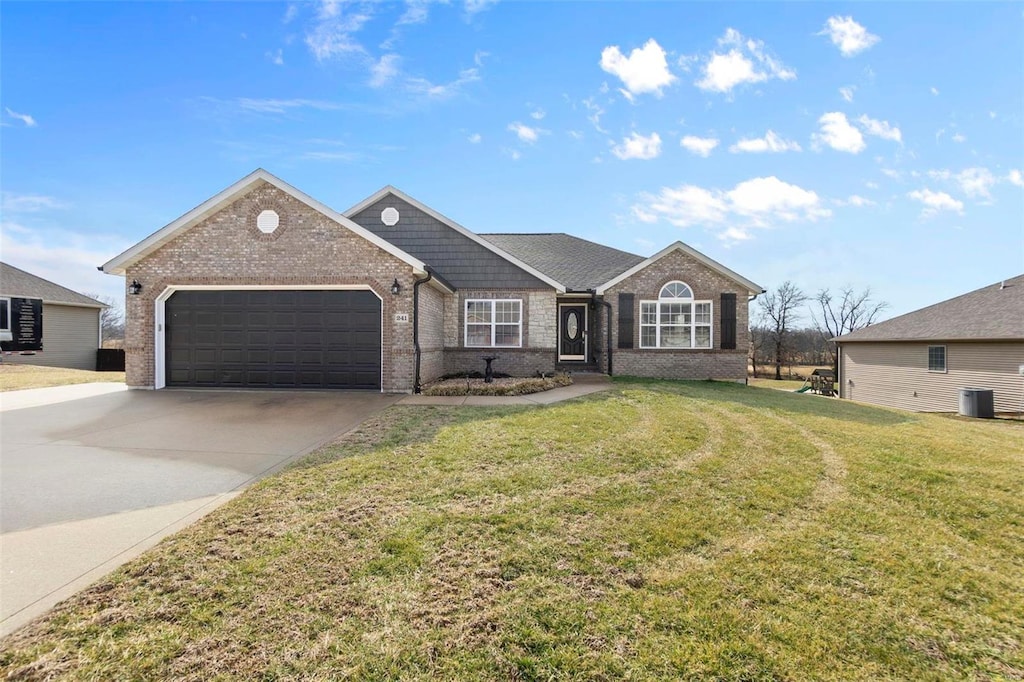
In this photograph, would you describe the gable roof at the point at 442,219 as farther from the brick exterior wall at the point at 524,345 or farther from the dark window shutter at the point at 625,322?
the dark window shutter at the point at 625,322

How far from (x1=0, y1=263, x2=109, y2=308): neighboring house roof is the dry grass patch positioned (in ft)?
18.0

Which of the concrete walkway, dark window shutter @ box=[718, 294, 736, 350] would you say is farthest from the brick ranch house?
dark window shutter @ box=[718, 294, 736, 350]

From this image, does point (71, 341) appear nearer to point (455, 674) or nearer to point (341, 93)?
point (341, 93)

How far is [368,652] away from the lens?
2.21 m

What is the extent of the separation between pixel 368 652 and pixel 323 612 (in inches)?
19.4

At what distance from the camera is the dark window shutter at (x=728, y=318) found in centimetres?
1466

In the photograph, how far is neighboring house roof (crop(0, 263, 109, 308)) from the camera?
19.6m

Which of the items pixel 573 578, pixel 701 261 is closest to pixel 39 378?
pixel 573 578

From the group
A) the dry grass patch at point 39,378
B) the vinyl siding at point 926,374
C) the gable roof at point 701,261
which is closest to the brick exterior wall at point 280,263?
the dry grass patch at point 39,378

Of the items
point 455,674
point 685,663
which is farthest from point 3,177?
point 685,663

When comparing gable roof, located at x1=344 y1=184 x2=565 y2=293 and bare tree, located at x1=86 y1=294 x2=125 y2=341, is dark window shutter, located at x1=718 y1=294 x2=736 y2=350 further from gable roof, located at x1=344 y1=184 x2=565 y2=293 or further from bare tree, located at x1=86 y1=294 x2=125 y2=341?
bare tree, located at x1=86 y1=294 x2=125 y2=341

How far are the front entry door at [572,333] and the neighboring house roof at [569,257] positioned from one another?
114 centimetres

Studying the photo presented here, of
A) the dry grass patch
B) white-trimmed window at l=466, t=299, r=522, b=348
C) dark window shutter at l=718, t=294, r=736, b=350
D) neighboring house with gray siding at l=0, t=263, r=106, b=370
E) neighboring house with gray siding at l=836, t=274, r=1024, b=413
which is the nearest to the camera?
the dry grass patch

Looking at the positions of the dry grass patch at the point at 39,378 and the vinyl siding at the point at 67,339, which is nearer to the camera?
the dry grass patch at the point at 39,378
